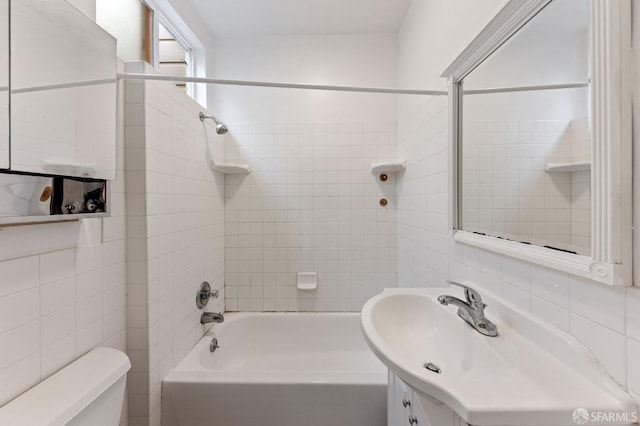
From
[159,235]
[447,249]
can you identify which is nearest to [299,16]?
[159,235]

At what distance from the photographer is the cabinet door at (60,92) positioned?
769 mm

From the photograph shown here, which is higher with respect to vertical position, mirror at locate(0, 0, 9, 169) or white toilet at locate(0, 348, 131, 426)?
mirror at locate(0, 0, 9, 169)

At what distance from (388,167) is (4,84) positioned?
190cm

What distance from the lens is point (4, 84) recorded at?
72 cm

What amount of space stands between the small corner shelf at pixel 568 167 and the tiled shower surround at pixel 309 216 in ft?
4.84

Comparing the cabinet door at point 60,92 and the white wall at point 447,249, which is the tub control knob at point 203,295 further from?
the white wall at point 447,249

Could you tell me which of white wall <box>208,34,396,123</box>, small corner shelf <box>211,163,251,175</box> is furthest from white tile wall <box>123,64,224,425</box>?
white wall <box>208,34,396,123</box>

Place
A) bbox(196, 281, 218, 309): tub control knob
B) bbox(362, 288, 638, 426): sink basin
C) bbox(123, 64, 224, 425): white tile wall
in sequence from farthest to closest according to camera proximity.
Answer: bbox(196, 281, 218, 309): tub control knob < bbox(123, 64, 224, 425): white tile wall < bbox(362, 288, 638, 426): sink basin

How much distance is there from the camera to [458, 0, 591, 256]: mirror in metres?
0.70

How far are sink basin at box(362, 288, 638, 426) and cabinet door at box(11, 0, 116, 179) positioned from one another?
3.59 feet

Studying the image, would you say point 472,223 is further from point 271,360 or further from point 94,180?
point 271,360

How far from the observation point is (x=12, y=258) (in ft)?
2.73

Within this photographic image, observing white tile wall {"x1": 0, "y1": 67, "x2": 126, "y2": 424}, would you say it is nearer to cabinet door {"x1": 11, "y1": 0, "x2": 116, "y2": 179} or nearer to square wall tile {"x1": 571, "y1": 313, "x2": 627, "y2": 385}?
cabinet door {"x1": 11, "y1": 0, "x2": 116, "y2": 179}

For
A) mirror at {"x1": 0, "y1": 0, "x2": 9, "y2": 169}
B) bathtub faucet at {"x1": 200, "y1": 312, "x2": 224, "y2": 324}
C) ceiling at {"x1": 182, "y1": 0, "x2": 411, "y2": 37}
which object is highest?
ceiling at {"x1": 182, "y1": 0, "x2": 411, "y2": 37}
